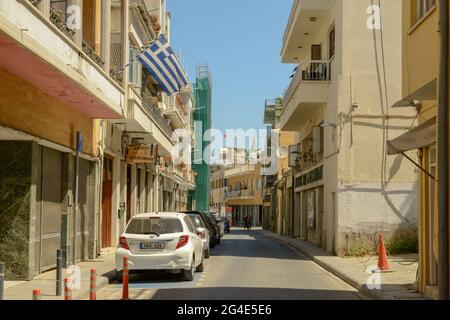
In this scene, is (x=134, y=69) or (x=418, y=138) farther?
(x=134, y=69)

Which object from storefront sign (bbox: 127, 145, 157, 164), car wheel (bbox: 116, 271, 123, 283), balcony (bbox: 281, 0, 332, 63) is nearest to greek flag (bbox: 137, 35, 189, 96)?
storefront sign (bbox: 127, 145, 157, 164)

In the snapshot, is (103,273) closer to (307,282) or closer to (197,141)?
(307,282)

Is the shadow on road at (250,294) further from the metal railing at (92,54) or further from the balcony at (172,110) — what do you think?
the balcony at (172,110)

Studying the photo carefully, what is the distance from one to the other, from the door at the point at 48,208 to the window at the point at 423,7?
906cm

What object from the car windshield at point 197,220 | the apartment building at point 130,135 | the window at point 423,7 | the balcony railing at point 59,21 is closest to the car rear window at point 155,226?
the balcony railing at point 59,21

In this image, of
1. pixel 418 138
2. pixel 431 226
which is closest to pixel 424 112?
pixel 418 138

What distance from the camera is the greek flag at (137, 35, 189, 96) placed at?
69.1 ft

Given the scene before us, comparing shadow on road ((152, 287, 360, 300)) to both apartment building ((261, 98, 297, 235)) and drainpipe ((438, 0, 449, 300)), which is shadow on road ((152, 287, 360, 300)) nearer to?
drainpipe ((438, 0, 449, 300))

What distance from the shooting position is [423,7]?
43.8 ft

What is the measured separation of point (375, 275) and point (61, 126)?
343 inches

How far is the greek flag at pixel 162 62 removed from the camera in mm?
21047

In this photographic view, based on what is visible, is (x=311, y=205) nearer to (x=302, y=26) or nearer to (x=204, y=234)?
(x=302, y=26)

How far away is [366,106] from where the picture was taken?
2498 cm
